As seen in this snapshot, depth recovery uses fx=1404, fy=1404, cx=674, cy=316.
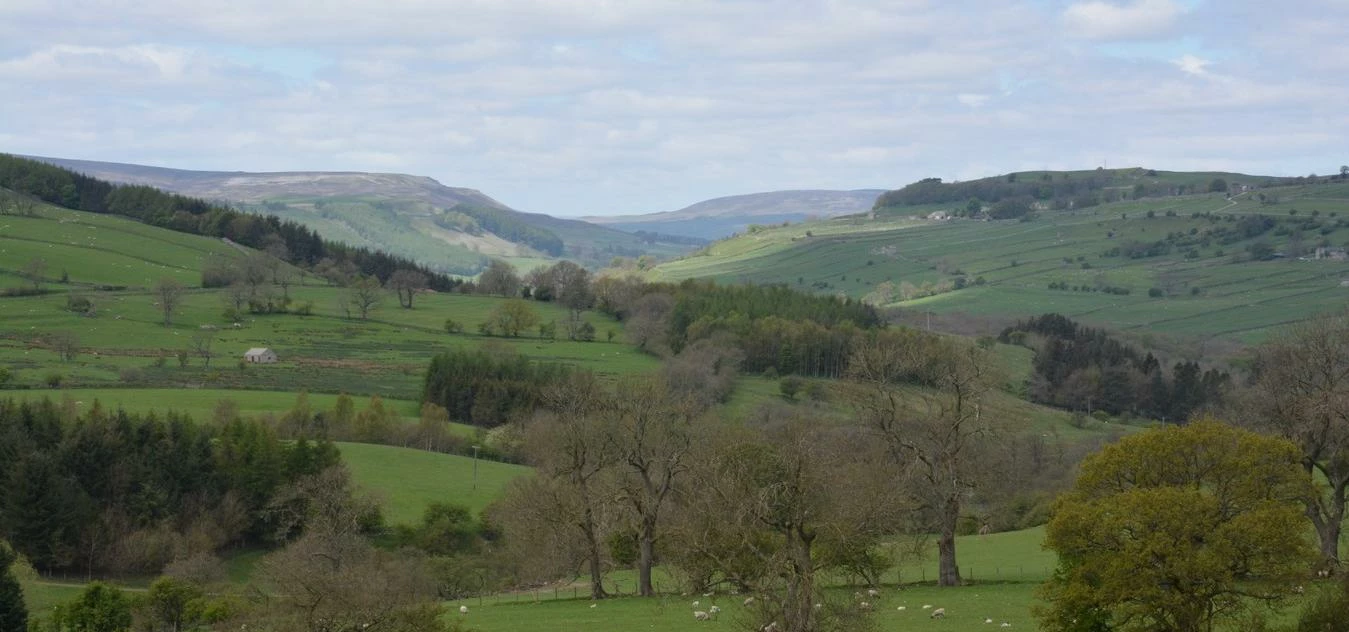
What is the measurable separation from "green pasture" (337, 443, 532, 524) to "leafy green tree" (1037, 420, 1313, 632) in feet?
166

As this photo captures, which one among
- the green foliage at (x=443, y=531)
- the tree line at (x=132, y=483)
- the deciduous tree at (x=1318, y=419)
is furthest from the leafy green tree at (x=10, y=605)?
the deciduous tree at (x=1318, y=419)

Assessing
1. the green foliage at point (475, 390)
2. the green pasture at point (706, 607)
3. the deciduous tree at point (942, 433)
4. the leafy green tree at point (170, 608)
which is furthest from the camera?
the green foliage at point (475, 390)

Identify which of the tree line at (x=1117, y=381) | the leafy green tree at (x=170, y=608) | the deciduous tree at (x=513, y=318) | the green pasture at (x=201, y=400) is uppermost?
the deciduous tree at (x=513, y=318)

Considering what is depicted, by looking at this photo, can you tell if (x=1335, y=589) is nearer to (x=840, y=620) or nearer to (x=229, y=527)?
(x=840, y=620)

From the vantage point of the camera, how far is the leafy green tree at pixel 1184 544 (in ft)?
116

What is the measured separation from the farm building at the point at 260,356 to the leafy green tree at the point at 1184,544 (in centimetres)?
9984

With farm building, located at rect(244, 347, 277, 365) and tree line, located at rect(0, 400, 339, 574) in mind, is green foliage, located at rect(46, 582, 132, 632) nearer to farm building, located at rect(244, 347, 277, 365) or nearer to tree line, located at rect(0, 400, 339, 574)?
tree line, located at rect(0, 400, 339, 574)

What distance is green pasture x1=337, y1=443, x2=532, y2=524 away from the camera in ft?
275

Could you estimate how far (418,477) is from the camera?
8981cm

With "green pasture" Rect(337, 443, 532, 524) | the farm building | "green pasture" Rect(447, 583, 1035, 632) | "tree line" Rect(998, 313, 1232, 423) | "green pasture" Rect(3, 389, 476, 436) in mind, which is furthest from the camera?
"tree line" Rect(998, 313, 1232, 423)

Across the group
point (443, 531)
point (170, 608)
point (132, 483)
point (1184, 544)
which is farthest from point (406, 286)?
point (1184, 544)

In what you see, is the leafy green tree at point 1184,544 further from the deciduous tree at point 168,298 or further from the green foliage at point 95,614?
the deciduous tree at point 168,298

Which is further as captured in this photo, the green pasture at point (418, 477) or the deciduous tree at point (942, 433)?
the green pasture at point (418, 477)

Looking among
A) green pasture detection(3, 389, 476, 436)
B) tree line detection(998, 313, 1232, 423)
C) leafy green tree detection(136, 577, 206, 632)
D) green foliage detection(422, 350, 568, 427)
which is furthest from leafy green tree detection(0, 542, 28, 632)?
tree line detection(998, 313, 1232, 423)
